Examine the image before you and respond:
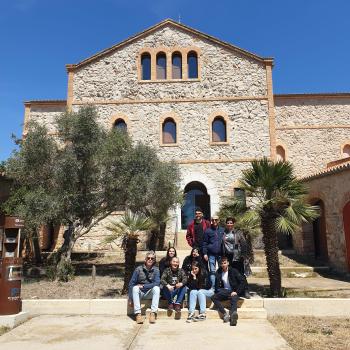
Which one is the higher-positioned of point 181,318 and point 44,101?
point 44,101

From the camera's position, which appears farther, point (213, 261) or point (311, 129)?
point (311, 129)

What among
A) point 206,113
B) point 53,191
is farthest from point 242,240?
point 206,113

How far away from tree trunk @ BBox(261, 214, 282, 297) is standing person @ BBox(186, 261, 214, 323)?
195cm

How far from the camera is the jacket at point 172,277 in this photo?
768 centimetres

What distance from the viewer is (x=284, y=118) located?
74.2ft

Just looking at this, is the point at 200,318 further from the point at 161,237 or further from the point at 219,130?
the point at 219,130

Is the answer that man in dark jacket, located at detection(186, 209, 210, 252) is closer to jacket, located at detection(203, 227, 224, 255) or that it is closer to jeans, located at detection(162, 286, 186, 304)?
→ jacket, located at detection(203, 227, 224, 255)

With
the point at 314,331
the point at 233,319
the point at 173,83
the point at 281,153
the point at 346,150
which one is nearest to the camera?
the point at 314,331

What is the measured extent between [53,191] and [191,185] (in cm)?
895

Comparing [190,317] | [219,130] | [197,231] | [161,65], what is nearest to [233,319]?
[190,317]

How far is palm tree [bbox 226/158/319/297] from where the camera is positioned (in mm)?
9086

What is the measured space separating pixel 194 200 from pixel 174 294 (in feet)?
37.7

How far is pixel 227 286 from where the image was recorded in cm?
773

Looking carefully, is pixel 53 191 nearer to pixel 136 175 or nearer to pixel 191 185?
pixel 136 175
